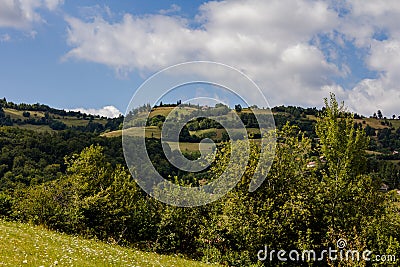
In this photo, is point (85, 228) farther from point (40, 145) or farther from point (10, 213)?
point (40, 145)

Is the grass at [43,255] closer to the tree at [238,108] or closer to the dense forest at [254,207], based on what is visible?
the dense forest at [254,207]

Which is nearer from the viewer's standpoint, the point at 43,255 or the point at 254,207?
the point at 43,255

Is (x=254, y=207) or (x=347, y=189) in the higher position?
(x=347, y=189)

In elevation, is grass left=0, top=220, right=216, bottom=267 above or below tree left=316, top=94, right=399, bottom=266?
below

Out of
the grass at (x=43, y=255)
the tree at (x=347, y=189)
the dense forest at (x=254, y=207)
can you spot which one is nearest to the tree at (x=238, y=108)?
the dense forest at (x=254, y=207)

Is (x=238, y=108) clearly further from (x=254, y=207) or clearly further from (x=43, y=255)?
(x=43, y=255)

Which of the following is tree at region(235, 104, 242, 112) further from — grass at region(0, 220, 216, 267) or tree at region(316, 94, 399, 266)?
tree at region(316, 94, 399, 266)

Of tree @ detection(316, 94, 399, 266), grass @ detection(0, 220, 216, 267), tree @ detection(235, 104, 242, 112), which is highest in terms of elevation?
tree @ detection(235, 104, 242, 112)

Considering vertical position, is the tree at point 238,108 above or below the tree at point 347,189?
above

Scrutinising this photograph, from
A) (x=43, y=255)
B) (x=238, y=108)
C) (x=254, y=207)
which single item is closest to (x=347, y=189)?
(x=254, y=207)

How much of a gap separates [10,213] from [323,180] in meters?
24.2

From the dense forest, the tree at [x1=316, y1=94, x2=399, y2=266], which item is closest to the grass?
the dense forest

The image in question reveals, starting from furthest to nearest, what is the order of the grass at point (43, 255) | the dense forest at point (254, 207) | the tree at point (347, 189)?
the tree at point (347, 189)
the dense forest at point (254, 207)
the grass at point (43, 255)

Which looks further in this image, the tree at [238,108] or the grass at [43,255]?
the tree at [238,108]
